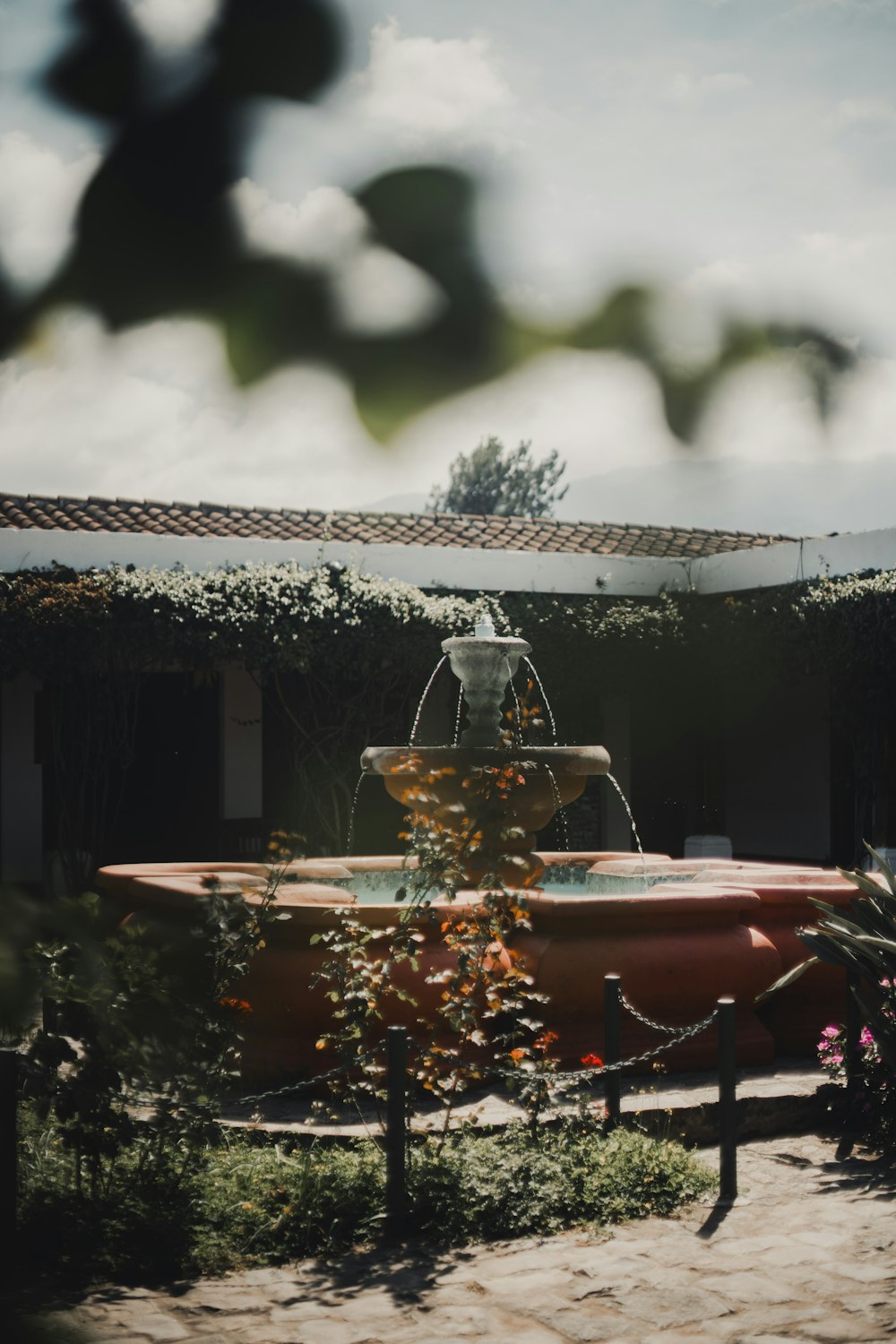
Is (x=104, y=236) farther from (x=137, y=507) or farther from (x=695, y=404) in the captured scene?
(x=137, y=507)

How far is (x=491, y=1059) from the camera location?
586 cm

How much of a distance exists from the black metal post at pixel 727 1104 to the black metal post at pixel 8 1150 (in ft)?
7.29

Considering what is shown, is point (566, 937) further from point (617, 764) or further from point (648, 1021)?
point (617, 764)

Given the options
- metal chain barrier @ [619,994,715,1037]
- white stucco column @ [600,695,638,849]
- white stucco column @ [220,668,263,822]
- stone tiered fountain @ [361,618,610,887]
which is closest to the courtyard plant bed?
metal chain barrier @ [619,994,715,1037]

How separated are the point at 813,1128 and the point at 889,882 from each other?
1021 mm

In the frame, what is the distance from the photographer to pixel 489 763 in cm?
631

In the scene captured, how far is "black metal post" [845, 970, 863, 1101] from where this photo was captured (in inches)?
216

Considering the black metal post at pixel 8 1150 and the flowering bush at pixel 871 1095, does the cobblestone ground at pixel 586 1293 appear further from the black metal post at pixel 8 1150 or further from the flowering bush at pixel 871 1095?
the flowering bush at pixel 871 1095

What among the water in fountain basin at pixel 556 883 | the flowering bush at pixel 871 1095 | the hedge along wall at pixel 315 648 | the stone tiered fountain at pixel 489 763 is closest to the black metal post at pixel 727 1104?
the flowering bush at pixel 871 1095

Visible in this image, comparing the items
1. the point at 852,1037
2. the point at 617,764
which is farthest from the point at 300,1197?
the point at 617,764

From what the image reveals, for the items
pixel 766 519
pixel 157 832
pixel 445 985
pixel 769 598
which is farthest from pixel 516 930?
pixel 157 832

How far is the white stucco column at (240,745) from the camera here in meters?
16.3

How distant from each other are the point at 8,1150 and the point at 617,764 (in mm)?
14748

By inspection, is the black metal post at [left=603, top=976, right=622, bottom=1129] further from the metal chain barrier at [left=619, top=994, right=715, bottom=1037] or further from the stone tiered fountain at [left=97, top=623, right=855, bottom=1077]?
the stone tiered fountain at [left=97, top=623, right=855, bottom=1077]
